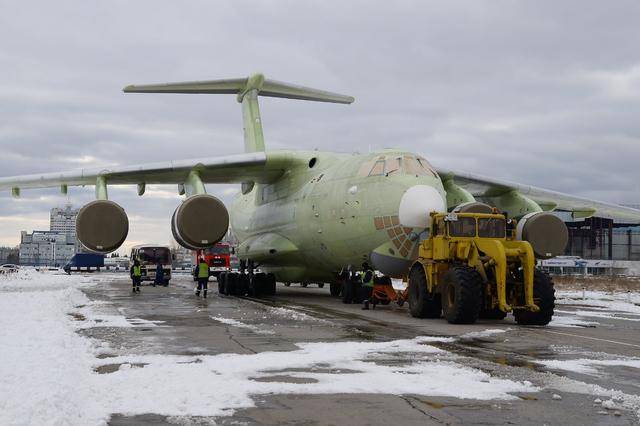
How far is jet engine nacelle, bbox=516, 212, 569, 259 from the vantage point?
58.6 ft

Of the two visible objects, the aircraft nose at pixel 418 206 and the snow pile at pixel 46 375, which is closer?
the snow pile at pixel 46 375

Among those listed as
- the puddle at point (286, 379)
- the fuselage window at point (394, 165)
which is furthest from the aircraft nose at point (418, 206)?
the puddle at point (286, 379)

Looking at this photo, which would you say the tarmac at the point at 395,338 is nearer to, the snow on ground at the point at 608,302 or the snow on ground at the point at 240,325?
the snow on ground at the point at 240,325

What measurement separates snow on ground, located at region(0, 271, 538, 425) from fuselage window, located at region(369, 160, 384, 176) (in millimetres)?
7304

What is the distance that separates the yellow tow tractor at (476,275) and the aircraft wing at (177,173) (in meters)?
7.59

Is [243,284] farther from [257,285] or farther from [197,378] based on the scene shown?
[197,378]

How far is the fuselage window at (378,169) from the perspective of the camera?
16.2 m

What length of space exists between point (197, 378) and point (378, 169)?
34.1 feet

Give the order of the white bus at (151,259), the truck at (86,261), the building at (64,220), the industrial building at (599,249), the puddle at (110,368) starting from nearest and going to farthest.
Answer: the puddle at (110,368) → the white bus at (151,259) → the truck at (86,261) → the industrial building at (599,249) → the building at (64,220)

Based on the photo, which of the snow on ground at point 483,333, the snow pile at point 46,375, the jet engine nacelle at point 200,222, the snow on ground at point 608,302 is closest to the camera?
the snow pile at point 46,375

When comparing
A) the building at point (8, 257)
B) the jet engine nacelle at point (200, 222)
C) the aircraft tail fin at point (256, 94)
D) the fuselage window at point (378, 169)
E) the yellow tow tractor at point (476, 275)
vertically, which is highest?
the aircraft tail fin at point (256, 94)

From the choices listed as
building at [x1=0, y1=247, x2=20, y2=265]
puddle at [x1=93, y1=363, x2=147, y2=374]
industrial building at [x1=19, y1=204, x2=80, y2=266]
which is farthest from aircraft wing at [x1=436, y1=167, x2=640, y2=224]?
industrial building at [x1=19, y1=204, x2=80, y2=266]

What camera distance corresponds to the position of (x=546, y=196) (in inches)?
904

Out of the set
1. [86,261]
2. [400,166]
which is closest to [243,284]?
[400,166]
